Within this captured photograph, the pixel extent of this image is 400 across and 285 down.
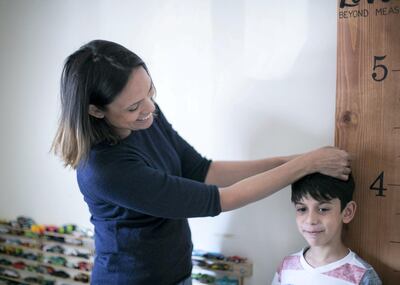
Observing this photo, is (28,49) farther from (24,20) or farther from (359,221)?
(359,221)

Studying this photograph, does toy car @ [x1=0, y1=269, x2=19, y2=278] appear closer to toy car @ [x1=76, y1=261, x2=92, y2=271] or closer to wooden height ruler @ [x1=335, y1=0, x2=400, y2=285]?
toy car @ [x1=76, y1=261, x2=92, y2=271]

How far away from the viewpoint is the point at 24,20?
179 cm

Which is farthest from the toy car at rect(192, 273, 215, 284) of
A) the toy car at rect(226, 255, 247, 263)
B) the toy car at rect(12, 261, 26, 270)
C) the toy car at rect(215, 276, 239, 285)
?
the toy car at rect(12, 261, 26, 270)

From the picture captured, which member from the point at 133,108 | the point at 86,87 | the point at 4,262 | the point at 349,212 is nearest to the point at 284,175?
the point at 349,212

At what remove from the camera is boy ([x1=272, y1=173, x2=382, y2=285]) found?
1054mm

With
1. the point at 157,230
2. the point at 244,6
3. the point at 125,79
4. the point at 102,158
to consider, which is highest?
the point at 244,6

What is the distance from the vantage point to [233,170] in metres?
1.28

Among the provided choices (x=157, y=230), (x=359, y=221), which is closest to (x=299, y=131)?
(x=359, y=221)

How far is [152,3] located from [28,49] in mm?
749

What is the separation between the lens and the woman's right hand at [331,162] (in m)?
1.04

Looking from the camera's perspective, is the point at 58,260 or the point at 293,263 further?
the point at 58,260

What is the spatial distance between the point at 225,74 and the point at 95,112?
1.78 feet

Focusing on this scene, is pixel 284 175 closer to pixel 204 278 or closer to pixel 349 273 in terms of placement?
pixel 349 273

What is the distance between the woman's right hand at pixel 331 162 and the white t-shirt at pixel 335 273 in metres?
0.26
